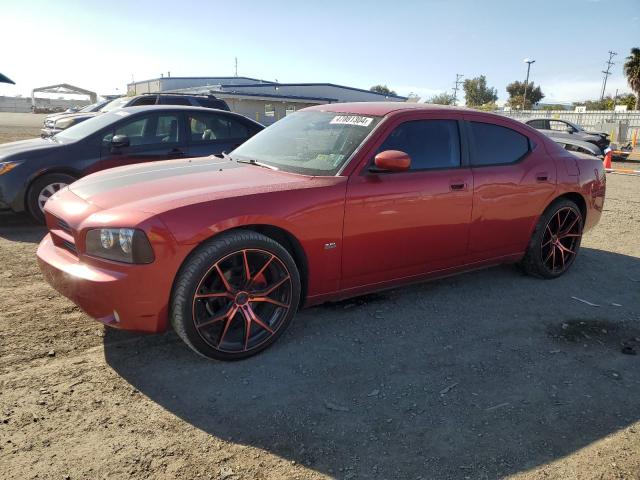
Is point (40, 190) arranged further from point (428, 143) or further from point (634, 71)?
point (634, 71)

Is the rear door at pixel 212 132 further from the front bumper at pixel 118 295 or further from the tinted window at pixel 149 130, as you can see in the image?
the front bumper at pixel 118 295

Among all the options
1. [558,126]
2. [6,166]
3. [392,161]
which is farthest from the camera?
[558,126]

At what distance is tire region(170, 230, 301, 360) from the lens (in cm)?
280

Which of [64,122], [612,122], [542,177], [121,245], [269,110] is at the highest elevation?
[269,110]

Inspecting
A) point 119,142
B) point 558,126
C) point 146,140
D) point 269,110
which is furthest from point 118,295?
point 269,110

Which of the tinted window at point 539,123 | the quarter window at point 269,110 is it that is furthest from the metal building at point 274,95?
the tinted window at point 539,123

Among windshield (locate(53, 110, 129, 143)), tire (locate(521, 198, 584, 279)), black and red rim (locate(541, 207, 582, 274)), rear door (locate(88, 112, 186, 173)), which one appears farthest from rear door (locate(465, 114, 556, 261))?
windshield (locate(53, 110, 129, 143))

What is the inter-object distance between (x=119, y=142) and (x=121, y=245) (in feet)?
12.7

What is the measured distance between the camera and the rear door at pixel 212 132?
→ 6660 mm

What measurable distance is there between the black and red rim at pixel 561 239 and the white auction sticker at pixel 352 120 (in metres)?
2.14

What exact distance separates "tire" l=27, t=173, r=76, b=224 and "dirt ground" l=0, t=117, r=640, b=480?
2013 mm

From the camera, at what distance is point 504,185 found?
165 inches

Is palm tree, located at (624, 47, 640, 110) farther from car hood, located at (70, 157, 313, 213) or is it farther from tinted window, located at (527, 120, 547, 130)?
car hood, located at (70, 157, 313, 213)

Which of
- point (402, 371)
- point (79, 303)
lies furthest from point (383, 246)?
point (79, 303)
